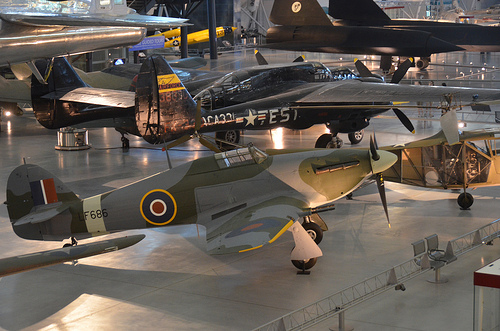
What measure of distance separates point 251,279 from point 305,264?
2.80 feet

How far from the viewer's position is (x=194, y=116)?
1566 centimetres

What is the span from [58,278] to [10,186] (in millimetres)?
1561

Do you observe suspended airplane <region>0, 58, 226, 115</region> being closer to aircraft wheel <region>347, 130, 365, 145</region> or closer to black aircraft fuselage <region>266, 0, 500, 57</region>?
black aircraft fuselage <region>266, 0, 500, 57</region>

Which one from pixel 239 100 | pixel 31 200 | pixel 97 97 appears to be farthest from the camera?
pixel 97 97

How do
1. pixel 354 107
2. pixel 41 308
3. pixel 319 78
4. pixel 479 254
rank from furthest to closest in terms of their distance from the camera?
pixel 319 78 → pixel 354 107 → pixel 479 254 → pixel 41 308

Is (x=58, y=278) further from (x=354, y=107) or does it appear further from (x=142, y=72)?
→ (x=354, y=107)

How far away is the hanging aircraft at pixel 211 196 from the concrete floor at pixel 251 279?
2.07 ft

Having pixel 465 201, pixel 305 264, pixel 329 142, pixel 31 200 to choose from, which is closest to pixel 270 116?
pixel 329 142

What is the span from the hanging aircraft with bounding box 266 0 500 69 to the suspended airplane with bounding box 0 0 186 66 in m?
14.9

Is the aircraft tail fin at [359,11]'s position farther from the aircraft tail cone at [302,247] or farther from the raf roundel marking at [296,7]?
the aircraft tail cone at [302,247]

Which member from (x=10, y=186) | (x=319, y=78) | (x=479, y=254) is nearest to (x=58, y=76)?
(x=319, y=78)

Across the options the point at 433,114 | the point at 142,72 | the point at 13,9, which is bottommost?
the point at 433,114

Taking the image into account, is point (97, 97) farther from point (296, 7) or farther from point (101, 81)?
point (296, 7)

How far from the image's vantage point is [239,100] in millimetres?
18344
